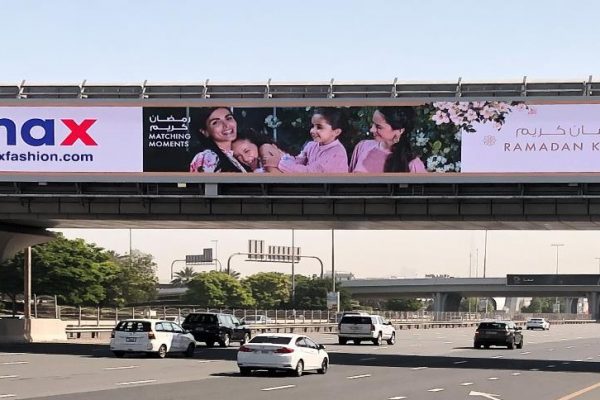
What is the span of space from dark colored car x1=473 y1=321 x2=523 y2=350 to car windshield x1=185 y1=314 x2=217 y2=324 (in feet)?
49.7

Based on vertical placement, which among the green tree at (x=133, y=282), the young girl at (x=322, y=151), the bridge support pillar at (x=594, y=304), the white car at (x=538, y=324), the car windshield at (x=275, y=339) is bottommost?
the bridge support pillar at (x=594, y=304)

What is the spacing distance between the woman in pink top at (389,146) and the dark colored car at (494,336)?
18.7 meters

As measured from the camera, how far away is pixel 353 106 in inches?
1706

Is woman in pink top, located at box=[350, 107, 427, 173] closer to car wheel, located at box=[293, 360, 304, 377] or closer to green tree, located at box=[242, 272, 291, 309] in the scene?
car wheel, located at box=[293, 360, 304, 377]

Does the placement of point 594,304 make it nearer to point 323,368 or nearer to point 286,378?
point 323,368

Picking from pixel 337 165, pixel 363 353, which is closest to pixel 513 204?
pixel 337 165

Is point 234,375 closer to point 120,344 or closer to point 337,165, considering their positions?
point 120,344

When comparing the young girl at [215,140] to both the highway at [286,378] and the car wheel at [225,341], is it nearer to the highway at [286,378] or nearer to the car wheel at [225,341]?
the highway at [286,378]

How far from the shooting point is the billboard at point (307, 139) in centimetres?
4241

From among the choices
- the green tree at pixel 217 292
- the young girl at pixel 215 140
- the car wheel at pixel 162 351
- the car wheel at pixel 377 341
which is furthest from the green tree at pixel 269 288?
the car wheel at pixel 162 351

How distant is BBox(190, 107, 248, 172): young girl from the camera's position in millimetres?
44000

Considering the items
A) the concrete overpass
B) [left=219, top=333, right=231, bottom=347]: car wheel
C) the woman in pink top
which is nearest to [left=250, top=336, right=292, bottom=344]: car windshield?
the woman in pink top

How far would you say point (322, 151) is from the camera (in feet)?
143

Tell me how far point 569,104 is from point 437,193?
6183mm
